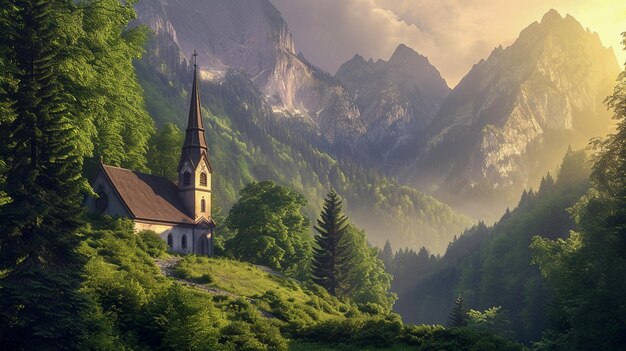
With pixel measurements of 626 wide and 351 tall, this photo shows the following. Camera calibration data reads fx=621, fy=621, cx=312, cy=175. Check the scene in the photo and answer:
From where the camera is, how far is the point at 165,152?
7712cm

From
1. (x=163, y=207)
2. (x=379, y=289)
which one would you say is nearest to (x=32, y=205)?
(x=163, y=207)

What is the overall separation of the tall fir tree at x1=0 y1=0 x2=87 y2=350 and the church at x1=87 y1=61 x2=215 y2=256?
28.2 meters

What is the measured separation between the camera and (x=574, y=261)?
41.2 meters

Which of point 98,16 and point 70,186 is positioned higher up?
point 98,16

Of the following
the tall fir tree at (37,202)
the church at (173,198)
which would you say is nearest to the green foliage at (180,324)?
the tall fir tree at (37,202)

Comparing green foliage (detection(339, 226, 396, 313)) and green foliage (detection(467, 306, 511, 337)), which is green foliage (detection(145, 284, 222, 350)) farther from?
green foliage (detection(467, 306, 511, 337))

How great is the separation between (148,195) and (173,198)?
15.4 ft

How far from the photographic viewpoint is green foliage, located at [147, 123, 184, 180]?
251 feet

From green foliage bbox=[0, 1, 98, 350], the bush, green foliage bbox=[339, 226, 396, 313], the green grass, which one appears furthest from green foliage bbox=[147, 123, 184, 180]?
green foliage bbox=[0, 1, 98, 350]

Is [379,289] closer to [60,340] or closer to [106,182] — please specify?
[106,182]

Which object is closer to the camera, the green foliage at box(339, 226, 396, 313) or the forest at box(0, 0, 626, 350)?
the forest at box(0, 0, 626, 350)

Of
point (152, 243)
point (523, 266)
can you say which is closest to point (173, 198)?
point (152, 243)

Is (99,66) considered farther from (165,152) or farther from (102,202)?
(165,152)

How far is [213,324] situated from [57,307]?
8.83m
